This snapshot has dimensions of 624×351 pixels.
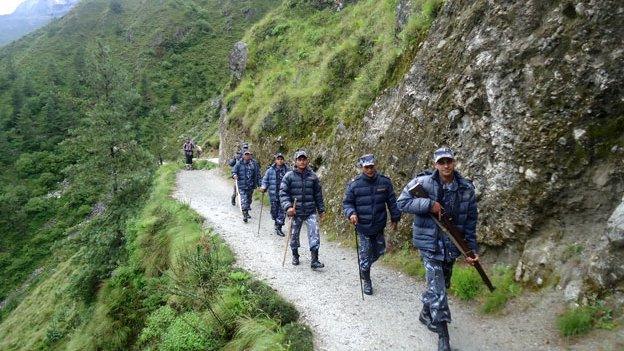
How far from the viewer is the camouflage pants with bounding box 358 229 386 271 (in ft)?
26.0

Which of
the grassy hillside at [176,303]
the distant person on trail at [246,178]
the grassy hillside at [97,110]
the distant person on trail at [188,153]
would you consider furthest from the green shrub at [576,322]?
the distant person on trail at [188,153]

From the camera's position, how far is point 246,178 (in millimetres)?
15609

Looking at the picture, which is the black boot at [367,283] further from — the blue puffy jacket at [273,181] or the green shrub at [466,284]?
the blue puffy jacket at [273,181]

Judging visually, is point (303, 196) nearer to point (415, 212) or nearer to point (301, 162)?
point (301, 162)

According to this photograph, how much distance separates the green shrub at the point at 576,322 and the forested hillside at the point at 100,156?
4.08 meters

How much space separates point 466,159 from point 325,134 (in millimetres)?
7692

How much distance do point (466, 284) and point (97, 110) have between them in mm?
19571

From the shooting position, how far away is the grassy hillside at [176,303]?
7180 mm

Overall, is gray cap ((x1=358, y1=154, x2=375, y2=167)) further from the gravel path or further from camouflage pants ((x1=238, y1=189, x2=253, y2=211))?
camouflage pants ((x1=238, y1=189, x2=253, y2=211))

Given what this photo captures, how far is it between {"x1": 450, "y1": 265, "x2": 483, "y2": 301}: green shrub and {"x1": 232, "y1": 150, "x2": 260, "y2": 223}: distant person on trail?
9054 millimetres

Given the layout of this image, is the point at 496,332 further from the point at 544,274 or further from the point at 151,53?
the point at 151,53

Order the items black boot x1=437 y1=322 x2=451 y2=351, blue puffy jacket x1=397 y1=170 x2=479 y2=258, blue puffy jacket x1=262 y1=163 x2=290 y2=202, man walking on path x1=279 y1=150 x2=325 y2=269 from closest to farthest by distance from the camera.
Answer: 1. black boot x1=437 y1=322 x2=451 y2=351
2. blue puffy jacket x1=397 y1=170 x2=479 y2=258
3. man walking on path x1=279 y1=150 x2=325 y2=269
4. blue puffy jacket x1=262 y1=163 x2=290 y2=202

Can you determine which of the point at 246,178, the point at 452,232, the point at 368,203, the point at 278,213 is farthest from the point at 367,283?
the point at 246,178

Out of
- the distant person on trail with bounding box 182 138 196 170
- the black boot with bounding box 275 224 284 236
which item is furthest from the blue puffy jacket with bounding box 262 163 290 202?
the distant person on trail with bounding box 182 138 196 170
